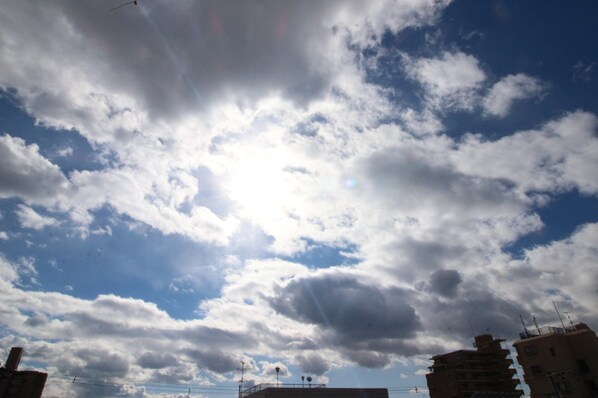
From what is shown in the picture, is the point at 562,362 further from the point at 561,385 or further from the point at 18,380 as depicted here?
the point at 18,380

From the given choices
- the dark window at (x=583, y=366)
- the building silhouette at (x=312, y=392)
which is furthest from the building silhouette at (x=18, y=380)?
the dark window at (x=583, y=366)

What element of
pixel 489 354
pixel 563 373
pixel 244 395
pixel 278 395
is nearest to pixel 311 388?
pixel 278 395

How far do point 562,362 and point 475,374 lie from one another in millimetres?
26811

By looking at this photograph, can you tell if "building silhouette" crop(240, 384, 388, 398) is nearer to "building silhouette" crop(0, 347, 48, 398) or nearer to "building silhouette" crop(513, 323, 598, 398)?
"building silhouette" crop(513, 323, 598, 398)

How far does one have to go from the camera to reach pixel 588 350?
6569 cm

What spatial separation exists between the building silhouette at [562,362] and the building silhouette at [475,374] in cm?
1859

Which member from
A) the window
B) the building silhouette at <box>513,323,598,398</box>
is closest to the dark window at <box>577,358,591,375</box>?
the building silhouette at <box>513,323,598,398</box>

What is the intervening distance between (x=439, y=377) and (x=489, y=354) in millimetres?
14562

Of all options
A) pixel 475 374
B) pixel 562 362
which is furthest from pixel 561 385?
pixel 475 374

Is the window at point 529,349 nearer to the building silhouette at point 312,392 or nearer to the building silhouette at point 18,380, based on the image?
the building silhouette at point 312,392

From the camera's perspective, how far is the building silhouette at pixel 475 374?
3410 inches

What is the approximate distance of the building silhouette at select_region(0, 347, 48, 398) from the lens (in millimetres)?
85188

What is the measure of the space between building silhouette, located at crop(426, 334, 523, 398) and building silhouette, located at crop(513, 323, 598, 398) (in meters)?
18.6

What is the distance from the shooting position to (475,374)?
293ft
